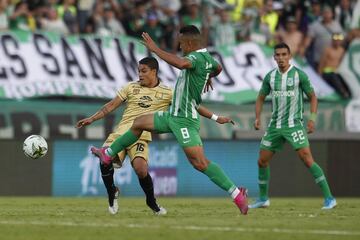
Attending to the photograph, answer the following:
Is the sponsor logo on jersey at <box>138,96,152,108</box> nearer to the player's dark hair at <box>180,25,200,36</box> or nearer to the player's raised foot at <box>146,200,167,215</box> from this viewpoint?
the player's raised foot at <box>146,200,167,215</box>

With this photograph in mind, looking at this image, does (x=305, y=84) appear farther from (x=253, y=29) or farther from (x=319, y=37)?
(x=253, y=29)

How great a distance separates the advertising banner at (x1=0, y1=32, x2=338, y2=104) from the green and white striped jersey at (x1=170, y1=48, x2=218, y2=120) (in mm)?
9466

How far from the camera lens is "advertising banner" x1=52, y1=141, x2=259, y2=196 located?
22.5 metres

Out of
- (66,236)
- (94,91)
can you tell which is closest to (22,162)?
(94,91)

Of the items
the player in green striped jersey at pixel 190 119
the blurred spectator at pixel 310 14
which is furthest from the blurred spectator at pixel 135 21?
the player in green striped jersey at pixel 190 119

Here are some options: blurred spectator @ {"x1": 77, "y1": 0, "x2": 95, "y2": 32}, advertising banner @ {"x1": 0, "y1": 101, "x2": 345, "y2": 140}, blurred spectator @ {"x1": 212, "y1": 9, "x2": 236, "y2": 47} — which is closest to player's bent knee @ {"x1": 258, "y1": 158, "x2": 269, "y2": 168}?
advertising banner @ {"x1": 0, "y1": 101, "x2": 345, "y2": 140}

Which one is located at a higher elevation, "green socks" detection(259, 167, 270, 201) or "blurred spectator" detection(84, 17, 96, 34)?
"blurred spectator" detection(84, 17, 96, 34)

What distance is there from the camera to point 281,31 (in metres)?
26.3

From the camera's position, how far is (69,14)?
2400 cm

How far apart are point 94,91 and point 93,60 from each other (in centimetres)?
71

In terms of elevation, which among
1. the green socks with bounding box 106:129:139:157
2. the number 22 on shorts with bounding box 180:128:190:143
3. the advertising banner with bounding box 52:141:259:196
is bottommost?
the advertising banner with bounding box 52:141:259:196

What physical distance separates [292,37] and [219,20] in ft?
5.45

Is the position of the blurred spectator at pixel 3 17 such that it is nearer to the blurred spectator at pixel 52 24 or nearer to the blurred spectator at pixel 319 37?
the blurred spectator at pixel 52 24

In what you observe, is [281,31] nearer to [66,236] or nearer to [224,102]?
[224,102]
